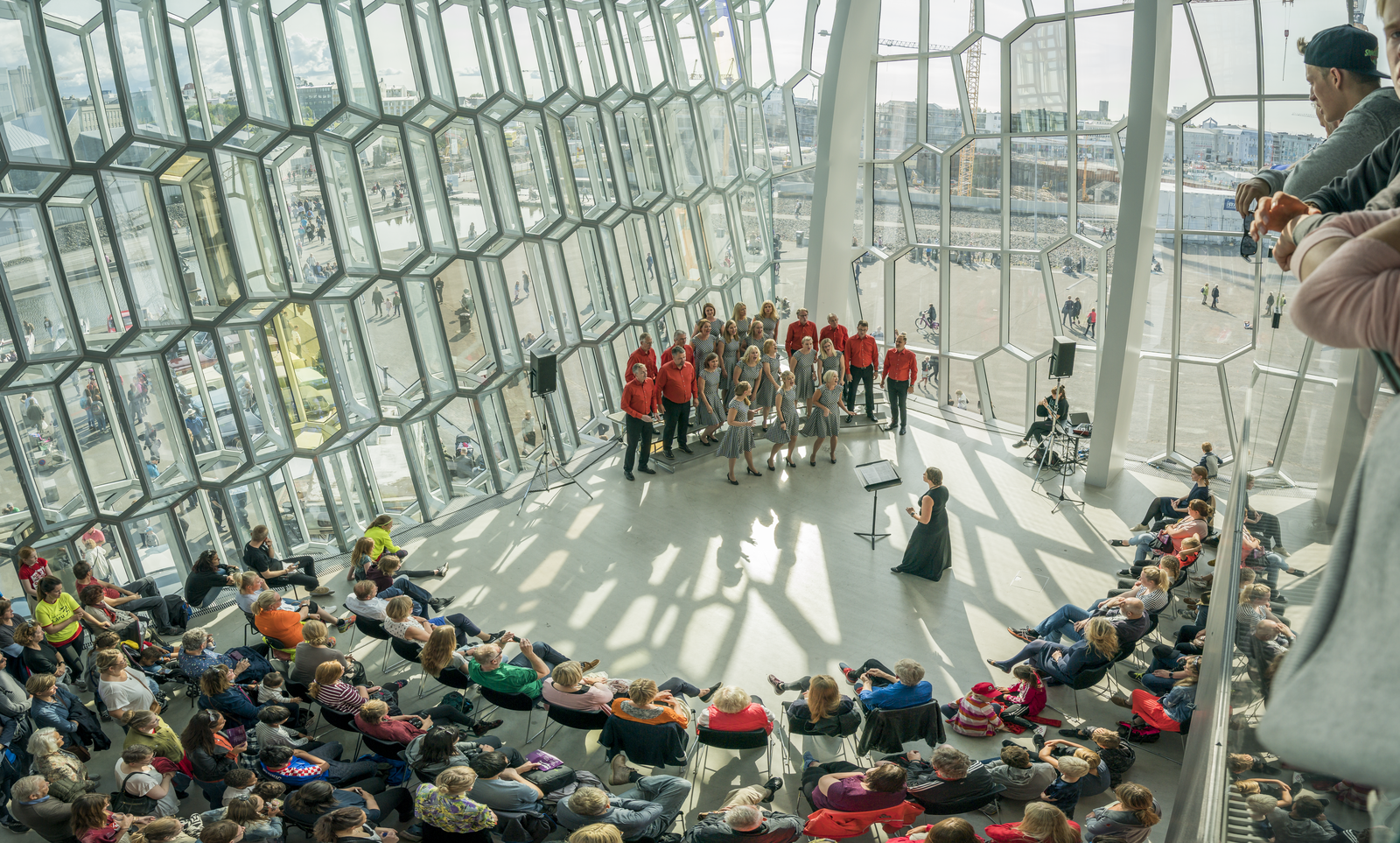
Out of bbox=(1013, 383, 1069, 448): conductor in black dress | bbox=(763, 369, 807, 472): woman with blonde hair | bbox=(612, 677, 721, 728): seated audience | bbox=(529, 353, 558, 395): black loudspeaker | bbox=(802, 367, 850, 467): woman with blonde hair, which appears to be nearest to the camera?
bbox=(612, 677, 721, 728): seated audience

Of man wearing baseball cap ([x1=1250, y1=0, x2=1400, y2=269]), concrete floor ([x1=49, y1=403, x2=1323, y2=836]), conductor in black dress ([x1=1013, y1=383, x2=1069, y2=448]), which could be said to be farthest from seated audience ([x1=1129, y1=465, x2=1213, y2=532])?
man wearing baseball cap ([x1=1250, y1=0, x2=1400, y2=269])

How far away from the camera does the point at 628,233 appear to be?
1205cm

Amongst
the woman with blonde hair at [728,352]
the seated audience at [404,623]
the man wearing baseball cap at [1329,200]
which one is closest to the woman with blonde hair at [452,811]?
the seated audience at [404,623]

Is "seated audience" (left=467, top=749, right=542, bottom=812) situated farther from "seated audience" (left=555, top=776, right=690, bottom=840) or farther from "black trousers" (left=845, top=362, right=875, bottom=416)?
"black trousers" (left=845, top=362, right=875, bottom=416)

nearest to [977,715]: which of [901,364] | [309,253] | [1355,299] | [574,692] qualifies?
[574,692]

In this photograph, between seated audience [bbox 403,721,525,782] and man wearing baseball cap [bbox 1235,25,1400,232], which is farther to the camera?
seated audience [bbox 403,721,525,782]

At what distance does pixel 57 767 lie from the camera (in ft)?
16.5

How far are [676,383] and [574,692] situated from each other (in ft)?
17.3

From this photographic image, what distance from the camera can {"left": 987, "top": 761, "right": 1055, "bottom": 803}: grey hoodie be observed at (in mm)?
5359

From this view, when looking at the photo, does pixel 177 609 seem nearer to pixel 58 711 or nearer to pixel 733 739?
pixel 58 711

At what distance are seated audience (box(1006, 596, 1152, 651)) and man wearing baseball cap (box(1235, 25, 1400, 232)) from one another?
4.90m

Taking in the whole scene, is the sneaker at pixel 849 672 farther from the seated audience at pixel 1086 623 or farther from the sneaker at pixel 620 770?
the sneaker at pixel 620 770

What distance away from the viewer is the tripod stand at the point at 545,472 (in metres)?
10.1

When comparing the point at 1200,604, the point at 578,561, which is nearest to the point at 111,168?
the point at 578,561
